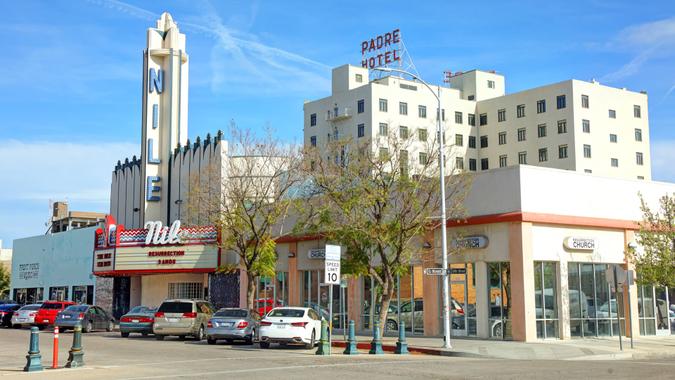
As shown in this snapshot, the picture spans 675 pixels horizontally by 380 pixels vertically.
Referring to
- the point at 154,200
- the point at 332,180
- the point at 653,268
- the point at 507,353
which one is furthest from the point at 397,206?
the point at 154,200

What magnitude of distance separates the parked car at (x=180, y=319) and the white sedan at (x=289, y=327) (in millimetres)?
5665

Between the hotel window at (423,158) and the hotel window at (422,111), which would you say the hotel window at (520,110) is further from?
the hotel window at (423,158)

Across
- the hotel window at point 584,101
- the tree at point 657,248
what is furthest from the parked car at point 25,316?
the hotel window at point 584,101

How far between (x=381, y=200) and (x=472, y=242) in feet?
16.9

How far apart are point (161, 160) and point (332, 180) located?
25259mm

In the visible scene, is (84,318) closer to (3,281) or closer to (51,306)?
(51,306)

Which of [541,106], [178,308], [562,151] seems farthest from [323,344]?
[541,106]

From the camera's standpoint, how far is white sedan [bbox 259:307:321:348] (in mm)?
25609

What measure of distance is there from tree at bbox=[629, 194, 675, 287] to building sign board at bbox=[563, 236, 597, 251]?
1.67 meters

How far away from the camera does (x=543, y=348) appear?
26.3m

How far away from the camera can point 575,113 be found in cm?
7975

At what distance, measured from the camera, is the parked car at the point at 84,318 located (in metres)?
36.4

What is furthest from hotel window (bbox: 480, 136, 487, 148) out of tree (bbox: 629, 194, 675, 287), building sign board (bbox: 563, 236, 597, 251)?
building sign board (bbox: 563, 236, 597, 251)

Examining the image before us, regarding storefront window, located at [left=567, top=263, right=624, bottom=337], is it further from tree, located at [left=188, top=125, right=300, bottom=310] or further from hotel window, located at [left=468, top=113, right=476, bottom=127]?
hotel window, located at [left=468, top=113, right=476, bottom=127]
